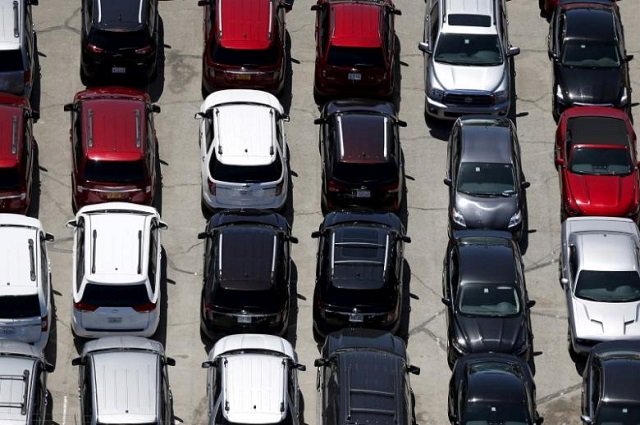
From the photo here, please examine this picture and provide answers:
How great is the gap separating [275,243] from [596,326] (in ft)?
20.0

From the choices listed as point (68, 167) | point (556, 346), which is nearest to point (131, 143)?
point (68, 167)

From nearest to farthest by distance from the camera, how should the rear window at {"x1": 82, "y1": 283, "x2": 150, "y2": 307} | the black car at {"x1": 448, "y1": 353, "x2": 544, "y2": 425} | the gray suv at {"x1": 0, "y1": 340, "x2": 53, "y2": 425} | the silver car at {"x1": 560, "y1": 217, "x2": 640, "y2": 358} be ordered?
the gray suv at {"x1": 0, "y1": 340, "x2": 53, "y2": 425}, the black car at {"x1": 448, "y1": 353, "x2": 544, "y2": 425}, the rear window at {"x1": 82, "y1": 283, "x2": 150, "y2": 307}, the silver car at {"x1": 560, "y1": 217, "x2": 640, "y2": 358}

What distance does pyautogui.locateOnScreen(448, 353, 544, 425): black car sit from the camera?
1608 inches

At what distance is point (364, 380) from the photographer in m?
41.0

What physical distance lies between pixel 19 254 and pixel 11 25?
6311 millimetres

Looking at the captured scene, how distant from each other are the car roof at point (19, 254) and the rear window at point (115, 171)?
162 centimetres

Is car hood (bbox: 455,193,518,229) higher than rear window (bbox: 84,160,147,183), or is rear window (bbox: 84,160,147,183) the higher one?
rear window (bbox: 84,160,147,183)

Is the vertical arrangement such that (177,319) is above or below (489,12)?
below

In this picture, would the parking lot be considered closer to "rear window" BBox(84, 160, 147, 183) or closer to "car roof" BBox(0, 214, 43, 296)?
"rear window" BBox(84, 160, 147, 183)

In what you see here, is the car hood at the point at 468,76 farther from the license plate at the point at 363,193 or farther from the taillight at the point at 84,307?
the taillight at the point at 84,307

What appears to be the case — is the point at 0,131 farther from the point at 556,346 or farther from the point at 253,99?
the point at 556,346

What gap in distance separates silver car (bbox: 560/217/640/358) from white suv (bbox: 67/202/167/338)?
772 centimetres

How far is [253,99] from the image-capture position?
151ft

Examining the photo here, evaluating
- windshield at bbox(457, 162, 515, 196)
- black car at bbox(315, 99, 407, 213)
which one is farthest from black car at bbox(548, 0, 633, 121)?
black car at bbox(315, 99, 407, 213)
